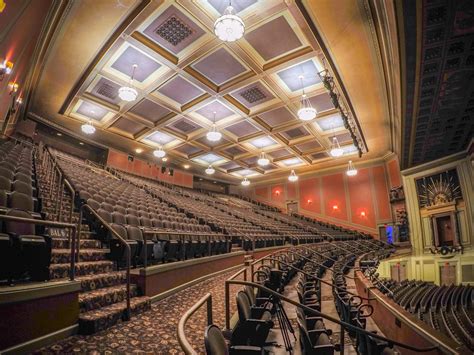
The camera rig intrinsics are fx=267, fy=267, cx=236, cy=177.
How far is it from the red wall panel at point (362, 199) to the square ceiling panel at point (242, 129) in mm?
5698

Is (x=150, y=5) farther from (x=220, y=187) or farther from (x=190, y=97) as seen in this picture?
(x=220, y=187)

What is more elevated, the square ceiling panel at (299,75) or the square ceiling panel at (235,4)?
the square ceiling panel at (235,4)

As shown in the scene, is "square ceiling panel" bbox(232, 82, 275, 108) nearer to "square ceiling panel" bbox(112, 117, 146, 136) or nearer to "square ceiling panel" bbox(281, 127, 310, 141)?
"square ceiling panel" bbox(281, 127, 310, 141)

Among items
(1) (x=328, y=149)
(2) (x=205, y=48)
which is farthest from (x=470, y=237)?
(2) (x=205, y=48)

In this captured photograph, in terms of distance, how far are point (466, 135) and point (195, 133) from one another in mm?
7366

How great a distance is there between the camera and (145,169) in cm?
1173

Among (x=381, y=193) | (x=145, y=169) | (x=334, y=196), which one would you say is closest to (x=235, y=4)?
(x=145, y=169)

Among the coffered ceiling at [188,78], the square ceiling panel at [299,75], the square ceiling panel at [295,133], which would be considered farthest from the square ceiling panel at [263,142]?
the square ceiling panel at [299,75]

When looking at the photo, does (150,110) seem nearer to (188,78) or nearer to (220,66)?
(188,78)

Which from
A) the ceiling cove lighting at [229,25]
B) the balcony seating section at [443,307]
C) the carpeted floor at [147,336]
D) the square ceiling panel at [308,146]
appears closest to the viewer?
the carpeted floor at [147,336]

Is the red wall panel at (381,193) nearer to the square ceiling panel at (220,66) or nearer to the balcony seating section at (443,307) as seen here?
the balcony seating section at (443,307)

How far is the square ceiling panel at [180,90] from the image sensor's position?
621 cm

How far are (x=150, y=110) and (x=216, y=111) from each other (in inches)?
73.1

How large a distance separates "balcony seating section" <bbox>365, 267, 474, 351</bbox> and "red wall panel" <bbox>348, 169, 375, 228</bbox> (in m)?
5.64
